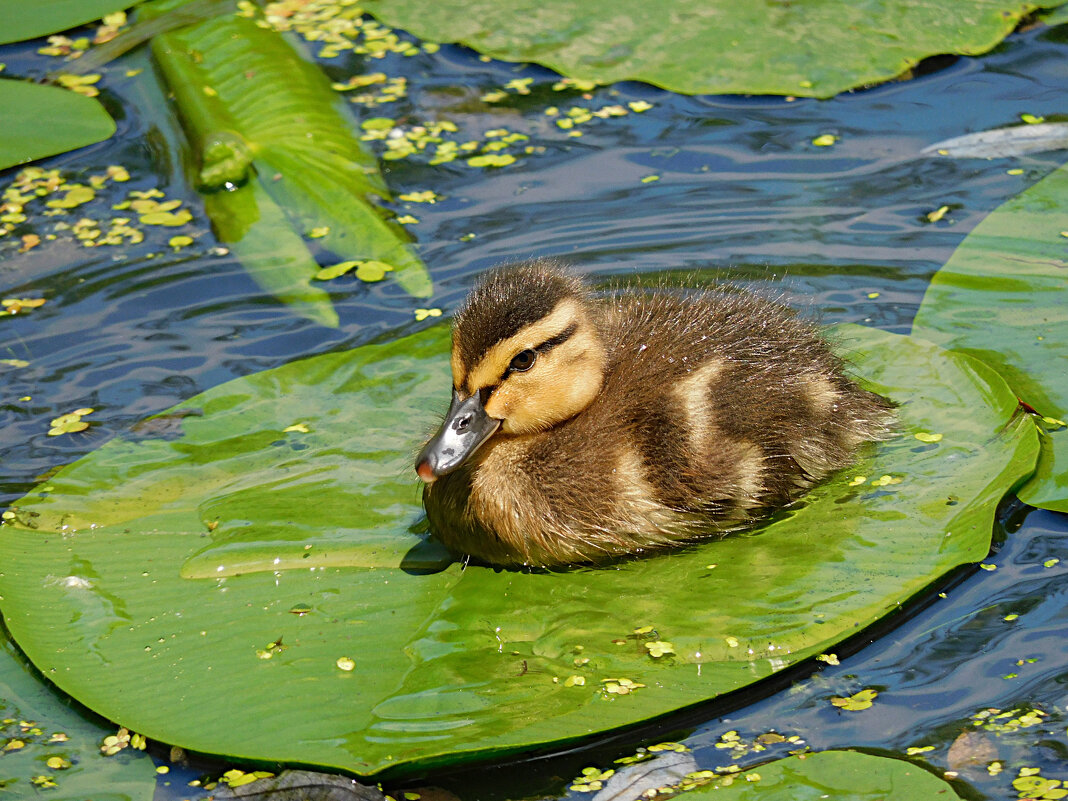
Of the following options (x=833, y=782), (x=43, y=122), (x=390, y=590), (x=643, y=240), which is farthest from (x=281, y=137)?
(x=833, y=782)

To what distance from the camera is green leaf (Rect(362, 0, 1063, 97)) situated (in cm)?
568

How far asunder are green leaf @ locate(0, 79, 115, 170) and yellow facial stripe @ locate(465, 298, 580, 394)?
341 cm

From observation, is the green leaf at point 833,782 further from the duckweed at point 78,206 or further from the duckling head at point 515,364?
the duckweed at point 78,206

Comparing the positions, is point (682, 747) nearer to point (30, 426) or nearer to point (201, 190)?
point (30, 426)

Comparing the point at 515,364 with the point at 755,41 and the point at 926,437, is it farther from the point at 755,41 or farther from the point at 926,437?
the point at 755,41

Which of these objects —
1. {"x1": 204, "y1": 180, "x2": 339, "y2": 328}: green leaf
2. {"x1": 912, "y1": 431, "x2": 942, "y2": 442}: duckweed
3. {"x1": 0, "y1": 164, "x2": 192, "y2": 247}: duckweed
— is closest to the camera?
{"x1": 912, "y1": 431, "x2": 942, "y2": 442}: duckweed

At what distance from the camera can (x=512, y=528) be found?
3.41m

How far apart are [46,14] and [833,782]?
19.9 feet

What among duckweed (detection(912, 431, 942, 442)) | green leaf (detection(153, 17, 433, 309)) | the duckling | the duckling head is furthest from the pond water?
the duckling head

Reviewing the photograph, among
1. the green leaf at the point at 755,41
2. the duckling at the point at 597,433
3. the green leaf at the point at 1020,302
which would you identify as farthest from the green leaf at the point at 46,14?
the green leaf at the point at 1020,302

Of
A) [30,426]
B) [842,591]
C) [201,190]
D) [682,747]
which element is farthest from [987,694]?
[201,190]

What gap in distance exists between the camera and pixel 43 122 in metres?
6.05

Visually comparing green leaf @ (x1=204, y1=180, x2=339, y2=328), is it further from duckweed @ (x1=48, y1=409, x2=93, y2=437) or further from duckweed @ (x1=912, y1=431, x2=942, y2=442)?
duckweed @ (x1=912, y1=431, x2=942, y2=442)

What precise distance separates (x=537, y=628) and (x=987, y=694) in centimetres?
109
